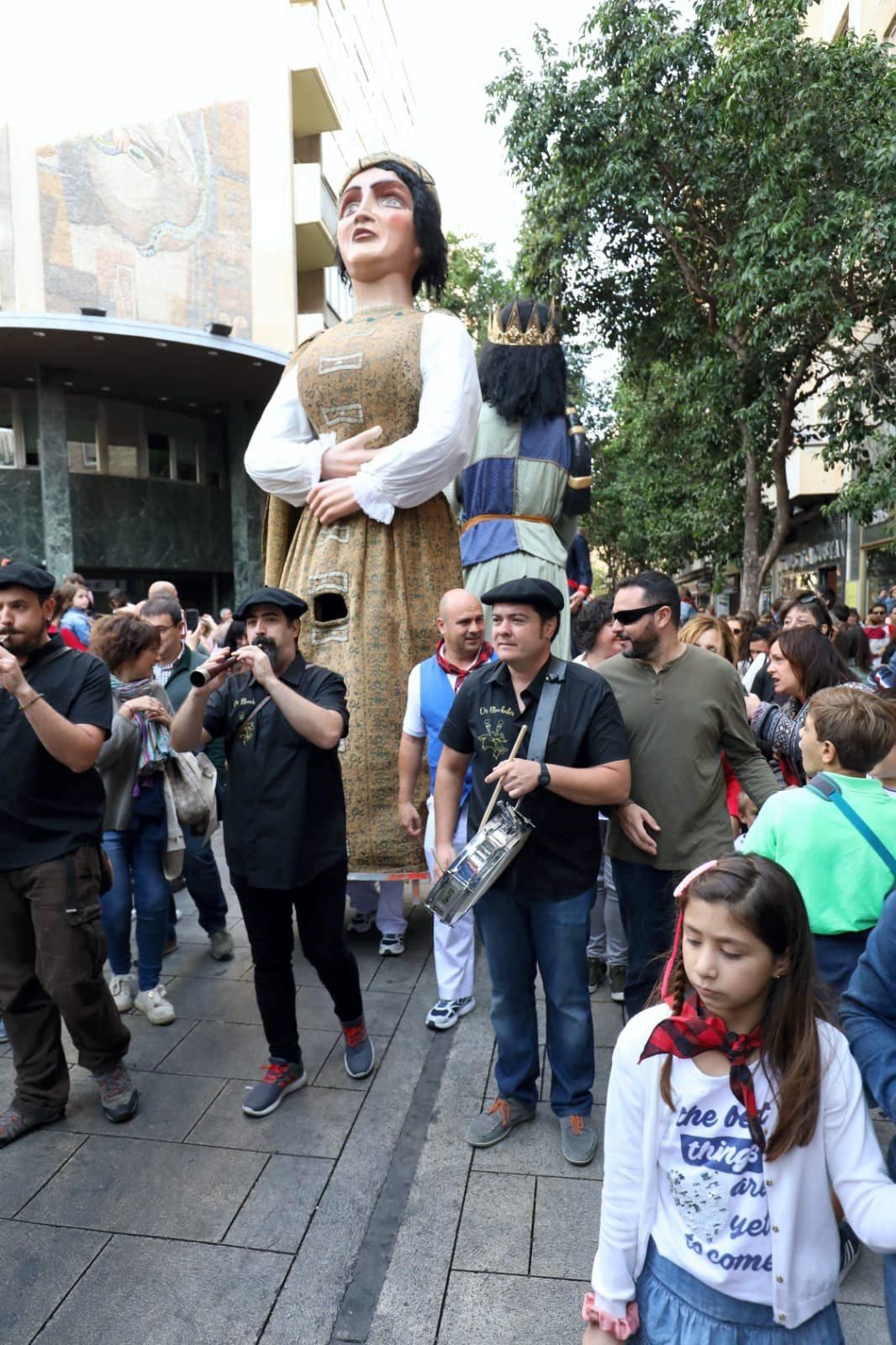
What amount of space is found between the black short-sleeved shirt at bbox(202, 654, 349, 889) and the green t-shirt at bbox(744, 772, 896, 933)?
144 cm

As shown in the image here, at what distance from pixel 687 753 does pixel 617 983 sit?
55.7 inches

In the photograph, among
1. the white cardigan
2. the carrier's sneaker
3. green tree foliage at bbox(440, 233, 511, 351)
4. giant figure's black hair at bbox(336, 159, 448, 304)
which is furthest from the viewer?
green tree foliage at bbox(440, 233, 511, 351)

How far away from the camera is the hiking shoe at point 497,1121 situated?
286 centimetres

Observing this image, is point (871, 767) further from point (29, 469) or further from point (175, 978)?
point (29, 469)

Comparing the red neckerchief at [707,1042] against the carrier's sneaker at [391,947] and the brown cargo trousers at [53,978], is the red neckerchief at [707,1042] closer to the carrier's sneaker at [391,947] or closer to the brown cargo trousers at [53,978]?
the brown cargo trousers at [53,978]

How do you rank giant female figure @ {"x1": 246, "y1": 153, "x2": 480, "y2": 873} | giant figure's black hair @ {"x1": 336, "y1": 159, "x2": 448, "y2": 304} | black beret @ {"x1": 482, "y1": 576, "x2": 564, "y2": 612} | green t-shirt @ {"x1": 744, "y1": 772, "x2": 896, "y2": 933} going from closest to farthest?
green t-shirt @ {"x1": 744, "y1": 772, "x2": 896, "y2": 933} → black beret @ {"x1": 482, "y1": 576, "x2": 564, "y2": 612} → giant female figure @ {"x1": 246, "y1": 153, "x2": 480, "y2": 873} → giant figure's black hair @ {"x1": 336, "y1": 159, "x2": 448, "y2": 304}

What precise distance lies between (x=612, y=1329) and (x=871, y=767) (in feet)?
4.83

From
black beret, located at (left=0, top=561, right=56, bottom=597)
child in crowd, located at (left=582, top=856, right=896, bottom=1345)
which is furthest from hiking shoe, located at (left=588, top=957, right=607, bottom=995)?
black beret, located at (left=0, top=561, right=56, bottom=597)

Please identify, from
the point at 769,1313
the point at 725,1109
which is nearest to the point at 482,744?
the point at 725,1109

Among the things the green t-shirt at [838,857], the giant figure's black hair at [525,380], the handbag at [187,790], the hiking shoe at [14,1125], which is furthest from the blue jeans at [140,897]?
the green t-shirt at [838,857]

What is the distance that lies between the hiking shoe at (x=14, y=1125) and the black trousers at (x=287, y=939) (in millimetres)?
780

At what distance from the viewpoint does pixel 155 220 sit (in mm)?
17219

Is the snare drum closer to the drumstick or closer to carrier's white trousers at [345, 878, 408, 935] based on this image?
the drumstick

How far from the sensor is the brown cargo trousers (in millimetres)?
2889
